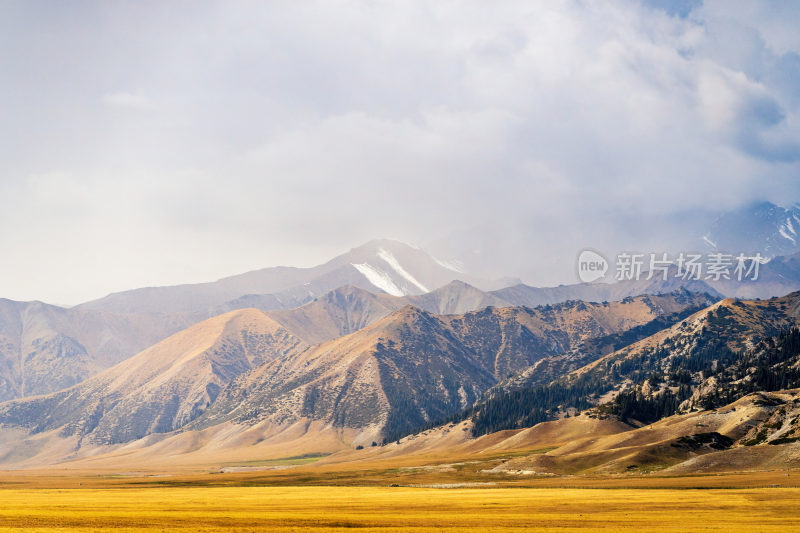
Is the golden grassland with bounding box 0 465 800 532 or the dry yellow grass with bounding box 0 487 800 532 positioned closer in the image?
the golden grassland with bounding box 0 465 800 532

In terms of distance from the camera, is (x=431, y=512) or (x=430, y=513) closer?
(x=430, y=513)

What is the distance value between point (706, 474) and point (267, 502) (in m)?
109

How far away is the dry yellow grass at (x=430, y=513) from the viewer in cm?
6900

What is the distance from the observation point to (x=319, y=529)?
67.8 m

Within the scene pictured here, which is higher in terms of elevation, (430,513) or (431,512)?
(430,513)

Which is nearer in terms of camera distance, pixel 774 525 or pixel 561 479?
pixel 774 525

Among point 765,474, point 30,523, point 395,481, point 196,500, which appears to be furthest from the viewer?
point 395,481

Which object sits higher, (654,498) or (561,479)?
(654,498)

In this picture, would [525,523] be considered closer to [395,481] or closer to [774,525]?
[774,525]

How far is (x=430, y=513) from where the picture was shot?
82.1 m

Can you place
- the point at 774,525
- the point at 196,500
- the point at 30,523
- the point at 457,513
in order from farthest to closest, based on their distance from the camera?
the point at 196,500 < the point at 457,513 < the point at 774,525 < the point at 30,523

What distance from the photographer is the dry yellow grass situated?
6900 cm

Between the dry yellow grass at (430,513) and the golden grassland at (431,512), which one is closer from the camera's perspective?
the golden grassland at (431,512)

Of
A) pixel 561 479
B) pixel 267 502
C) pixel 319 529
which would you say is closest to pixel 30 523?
pixel 319 529
